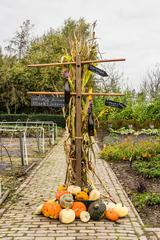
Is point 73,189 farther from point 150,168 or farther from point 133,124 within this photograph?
point 133,124

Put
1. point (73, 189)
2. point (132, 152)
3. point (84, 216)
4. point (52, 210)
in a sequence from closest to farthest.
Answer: point (84, 216) → point (52, 210) → point (73, 189) → point (132, 152)

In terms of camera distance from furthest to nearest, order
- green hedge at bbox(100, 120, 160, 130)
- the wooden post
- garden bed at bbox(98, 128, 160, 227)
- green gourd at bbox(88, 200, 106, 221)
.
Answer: green hedge at bbox(100, 120, 160, 130) → garden bed at bbox(98, 128, 160, 227) → the wooden post → green gourd at bbox(88, 200, 106, 221)

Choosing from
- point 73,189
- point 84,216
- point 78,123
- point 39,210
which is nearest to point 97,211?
point 84,216

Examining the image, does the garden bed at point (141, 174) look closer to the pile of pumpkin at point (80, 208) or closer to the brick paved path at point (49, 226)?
the brick paved path at point (49, 226)

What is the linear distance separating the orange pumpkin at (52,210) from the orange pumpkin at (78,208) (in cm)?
20

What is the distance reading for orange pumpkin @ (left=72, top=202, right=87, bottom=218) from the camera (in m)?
5.56

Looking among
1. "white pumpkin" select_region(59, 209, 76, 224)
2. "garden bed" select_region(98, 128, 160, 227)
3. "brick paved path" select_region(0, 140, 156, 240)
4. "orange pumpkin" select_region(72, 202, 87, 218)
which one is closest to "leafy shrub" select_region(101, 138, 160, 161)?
"garden bed" select_region(98, 128, 160, 227)

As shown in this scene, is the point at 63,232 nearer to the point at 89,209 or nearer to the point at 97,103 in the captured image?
the point at 89,209

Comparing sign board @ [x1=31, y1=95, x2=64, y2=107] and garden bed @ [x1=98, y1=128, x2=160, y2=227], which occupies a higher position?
sign board @ [x1=31, y1=95, x2=64, y2=107]

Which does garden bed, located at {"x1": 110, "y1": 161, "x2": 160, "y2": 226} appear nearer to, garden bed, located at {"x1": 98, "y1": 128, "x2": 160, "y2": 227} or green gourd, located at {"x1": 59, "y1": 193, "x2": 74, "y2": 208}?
garden bed, located at {"x1": 98, "y1": 128, "x2": 160, "y2": 227}

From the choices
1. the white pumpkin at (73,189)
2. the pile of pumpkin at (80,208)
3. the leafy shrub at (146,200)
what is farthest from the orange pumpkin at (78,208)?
the leafy shrub at (146,200)

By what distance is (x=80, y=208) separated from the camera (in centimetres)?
562

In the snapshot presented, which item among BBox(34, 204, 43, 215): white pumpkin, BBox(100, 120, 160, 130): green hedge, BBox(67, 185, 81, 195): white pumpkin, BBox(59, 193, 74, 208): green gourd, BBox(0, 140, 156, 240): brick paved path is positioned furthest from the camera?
BBox(100, 120, 160, 130): green hedge

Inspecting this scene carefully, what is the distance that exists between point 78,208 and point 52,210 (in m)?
0.34
